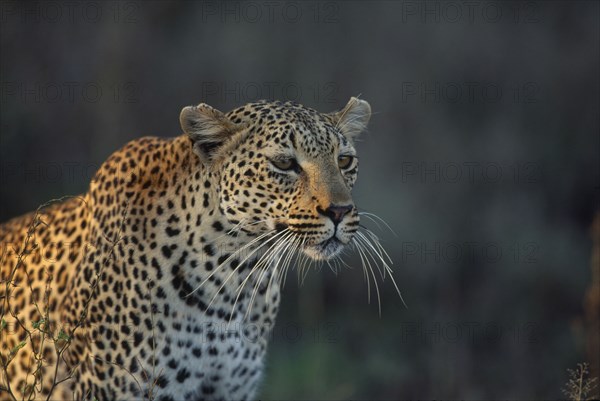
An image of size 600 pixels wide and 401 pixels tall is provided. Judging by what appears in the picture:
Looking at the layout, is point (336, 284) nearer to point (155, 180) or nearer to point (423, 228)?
point (423, 228)

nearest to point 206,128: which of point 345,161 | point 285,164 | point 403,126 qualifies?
point 285,164

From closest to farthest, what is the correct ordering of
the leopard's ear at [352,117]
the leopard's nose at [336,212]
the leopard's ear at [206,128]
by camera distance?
the leopard's nose at [336,212], the leopard's ear at [206,128], the leopard's ear at [352,117]

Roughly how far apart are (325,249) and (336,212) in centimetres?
25

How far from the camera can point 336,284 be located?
1357 cm

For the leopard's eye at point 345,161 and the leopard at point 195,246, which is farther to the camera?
the leopard's eye at point 345,161

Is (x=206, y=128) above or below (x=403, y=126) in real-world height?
above

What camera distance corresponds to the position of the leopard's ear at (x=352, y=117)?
6.75 metres

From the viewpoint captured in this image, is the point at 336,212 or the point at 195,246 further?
the point at 195,246

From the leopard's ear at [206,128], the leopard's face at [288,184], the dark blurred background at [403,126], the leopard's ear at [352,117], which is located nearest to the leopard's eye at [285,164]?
the leopard's face at [288,184]

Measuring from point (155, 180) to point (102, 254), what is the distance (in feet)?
1.77

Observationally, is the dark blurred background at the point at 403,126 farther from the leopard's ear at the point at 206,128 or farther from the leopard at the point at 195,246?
the leopard's ear at the point at 206,128

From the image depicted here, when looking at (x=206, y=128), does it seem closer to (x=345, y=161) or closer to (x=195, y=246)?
(x=195, y=246)

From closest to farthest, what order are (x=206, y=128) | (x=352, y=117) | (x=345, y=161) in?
1. (x=206, y=128)
2. (x=345, y=161)
3. (x=352, y=117)

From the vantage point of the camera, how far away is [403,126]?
15109 mm
